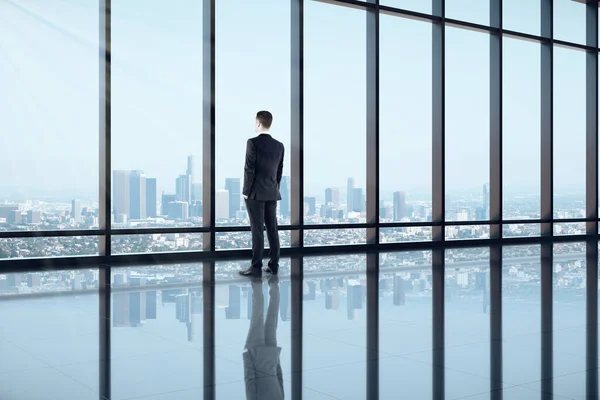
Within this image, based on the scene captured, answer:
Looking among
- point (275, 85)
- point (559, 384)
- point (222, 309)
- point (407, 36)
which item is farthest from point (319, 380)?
point (407, 36)

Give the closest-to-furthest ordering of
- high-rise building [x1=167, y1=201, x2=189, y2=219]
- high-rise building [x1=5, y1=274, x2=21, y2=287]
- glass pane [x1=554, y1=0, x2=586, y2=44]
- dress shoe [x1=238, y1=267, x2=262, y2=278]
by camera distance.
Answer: high-rise building [x1=5, y1=274, x2=21, y2=287] → dress shoe [x1=238, y1=267, x2=262, y2=278] → high-rise building [x1=167, y1=201, x2=189, y2=219] → glass pane [x1=554, y1=0, x2=586, y2=44]

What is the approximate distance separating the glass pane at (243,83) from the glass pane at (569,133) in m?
4.17

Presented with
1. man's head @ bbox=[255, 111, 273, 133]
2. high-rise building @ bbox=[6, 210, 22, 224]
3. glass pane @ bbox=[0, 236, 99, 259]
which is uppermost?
man's head @ bbox=[255, 111, 273, 133]

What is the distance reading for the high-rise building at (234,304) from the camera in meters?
3.82

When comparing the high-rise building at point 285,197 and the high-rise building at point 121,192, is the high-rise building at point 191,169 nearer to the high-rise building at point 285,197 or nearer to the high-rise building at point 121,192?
the high-rise building at point 121,192

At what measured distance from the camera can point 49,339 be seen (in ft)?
10.4

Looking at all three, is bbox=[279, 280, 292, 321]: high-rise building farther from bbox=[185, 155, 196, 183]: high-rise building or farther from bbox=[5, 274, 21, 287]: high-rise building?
bbox=[185, 155, 196, 183]: high-rise building

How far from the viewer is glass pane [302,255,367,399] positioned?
2439 mm

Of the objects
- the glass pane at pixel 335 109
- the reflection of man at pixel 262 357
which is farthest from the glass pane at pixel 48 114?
the reflection of man at pixel 262 357

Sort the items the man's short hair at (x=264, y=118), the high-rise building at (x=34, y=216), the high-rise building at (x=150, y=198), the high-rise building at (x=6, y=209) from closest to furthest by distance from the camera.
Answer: the man's short hair at (x=264, y=118) → the high-rise building at (x=6, y=209) → the high-rise building at (x=34, y=216) → the high-rise building at (x=150, y=198)

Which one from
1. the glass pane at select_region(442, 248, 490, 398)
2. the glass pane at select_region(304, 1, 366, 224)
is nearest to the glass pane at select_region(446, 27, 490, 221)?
the glass pane at select_region(304, 1, 366, 224)

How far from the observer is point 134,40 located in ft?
22.9

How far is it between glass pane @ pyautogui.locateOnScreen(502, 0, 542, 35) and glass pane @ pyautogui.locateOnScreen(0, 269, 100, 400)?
6526 mm

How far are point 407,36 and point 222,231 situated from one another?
3.38 m
